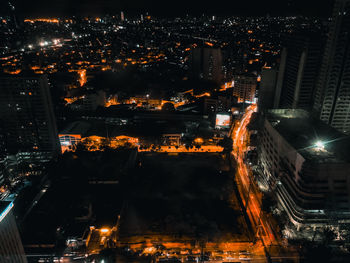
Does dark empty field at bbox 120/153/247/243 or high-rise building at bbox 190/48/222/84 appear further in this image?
high-rise building at bbox 190/48/222/84

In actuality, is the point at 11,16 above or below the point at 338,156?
above

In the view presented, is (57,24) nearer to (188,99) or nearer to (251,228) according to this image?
(188,99)

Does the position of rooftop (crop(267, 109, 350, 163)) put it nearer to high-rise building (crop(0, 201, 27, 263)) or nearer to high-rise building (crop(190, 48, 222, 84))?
high-rise building (crop(0, 201, 27, 263))

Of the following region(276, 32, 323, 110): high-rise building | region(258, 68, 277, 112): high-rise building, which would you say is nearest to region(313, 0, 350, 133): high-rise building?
region(276, 32, 323, 110): high-rise building

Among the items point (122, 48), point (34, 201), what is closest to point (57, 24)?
point (122, 48)

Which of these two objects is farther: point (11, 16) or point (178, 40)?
point (178, 40)

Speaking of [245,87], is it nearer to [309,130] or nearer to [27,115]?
[309,130]
